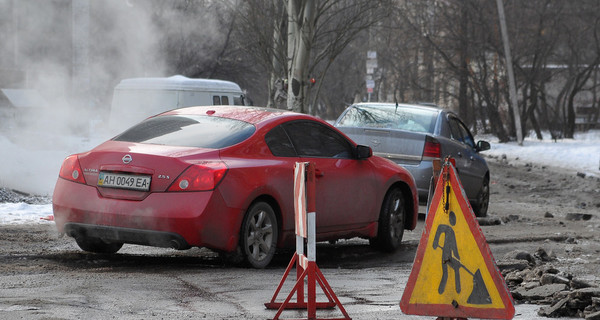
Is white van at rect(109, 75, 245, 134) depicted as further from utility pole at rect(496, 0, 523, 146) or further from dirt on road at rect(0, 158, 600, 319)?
utility pole at rect(496, 0, 523, 146)

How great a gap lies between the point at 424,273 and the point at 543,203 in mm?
12436

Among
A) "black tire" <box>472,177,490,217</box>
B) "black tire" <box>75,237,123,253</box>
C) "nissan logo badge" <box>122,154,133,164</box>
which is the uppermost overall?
"nissan logo badge" <box>122,154,133,164</box>

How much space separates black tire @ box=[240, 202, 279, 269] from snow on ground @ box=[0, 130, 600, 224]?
4025 millimetres

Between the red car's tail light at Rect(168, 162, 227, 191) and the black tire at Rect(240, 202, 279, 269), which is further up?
the red car's tail light at Rect(168, 162, 227, 191)

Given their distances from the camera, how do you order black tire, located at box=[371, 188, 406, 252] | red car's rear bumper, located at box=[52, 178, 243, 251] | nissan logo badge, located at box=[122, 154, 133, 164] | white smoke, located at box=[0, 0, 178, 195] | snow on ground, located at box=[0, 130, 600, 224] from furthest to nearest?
white smoke, located at box=[0, 0, 178, 195], snow on ground, located at box=[0, 130, 600, 224], black tire, located at box=[371, 188, 406, 252], nissan logo badge, located at box=[122, 154, 133, 164], red car's rear bumper, located at box=[52, 178, 243, 251]

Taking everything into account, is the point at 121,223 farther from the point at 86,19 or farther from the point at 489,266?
the point at 86,19

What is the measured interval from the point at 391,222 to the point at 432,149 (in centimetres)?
296

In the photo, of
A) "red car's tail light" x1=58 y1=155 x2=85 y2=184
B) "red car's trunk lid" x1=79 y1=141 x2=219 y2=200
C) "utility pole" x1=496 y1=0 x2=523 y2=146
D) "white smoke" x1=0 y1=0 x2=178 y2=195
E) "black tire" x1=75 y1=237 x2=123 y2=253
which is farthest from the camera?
"utility pole" x1=496 y1=0 x2=523 y2=146

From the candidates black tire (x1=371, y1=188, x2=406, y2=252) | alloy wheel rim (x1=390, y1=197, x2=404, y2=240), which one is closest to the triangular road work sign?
black tire (x1=371, y1=188, x2=406, y2=252)

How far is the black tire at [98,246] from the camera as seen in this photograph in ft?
27.4

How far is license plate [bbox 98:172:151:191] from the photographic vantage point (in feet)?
24.9

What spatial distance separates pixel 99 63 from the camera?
30422 mm

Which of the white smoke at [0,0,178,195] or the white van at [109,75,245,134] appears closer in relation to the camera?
the white smoke at [0,0,178,195]

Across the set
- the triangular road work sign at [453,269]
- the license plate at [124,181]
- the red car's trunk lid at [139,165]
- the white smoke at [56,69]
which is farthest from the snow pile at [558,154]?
the triangular road work sign at [453,269]
